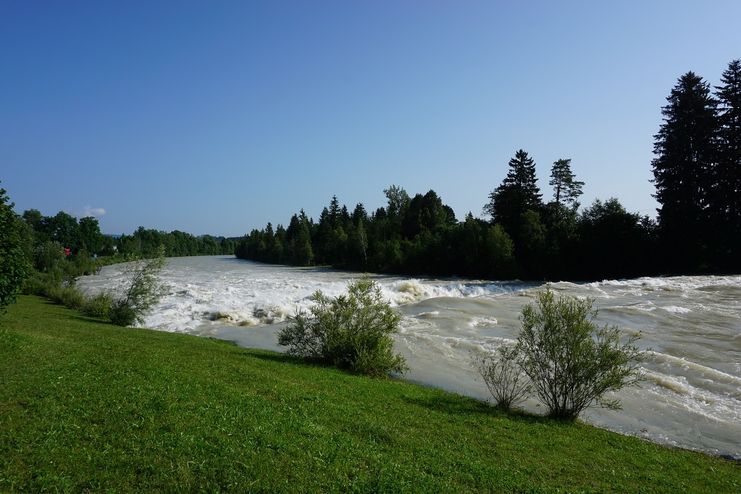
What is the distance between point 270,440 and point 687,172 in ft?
206

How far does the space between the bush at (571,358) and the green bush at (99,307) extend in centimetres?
2536

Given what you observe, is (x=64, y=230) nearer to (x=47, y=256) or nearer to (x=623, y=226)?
(x=47, y=256)

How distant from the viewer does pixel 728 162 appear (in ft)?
170

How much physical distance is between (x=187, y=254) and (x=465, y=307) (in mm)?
163415

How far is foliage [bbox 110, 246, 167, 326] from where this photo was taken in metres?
26.1

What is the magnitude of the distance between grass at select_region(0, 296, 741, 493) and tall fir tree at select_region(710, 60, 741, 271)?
52477mm

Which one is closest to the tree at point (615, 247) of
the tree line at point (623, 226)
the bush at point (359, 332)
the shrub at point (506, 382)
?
the tree line at point (623, 226)

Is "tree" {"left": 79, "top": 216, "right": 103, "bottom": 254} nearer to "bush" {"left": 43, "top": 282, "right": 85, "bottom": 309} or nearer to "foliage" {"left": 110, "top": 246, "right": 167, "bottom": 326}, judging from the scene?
"bush" {"left": 43, "top": 282, "right": 85, "bottom": 309}

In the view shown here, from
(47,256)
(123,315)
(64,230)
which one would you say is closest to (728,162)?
(123,315)

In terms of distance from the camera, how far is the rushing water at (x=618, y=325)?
13680mm

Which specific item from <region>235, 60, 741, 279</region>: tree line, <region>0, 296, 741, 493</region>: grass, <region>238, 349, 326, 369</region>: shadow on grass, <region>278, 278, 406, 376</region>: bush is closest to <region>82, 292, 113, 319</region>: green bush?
<region>238, 349, 326, 369</region>: shadow on grass

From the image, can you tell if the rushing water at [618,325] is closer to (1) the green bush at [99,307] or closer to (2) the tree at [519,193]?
(1) the green bush at [99,307]

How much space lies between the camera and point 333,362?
16.4 metres

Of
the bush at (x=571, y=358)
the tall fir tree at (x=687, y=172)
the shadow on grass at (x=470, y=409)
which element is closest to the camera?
the bush at (x=571, y=358)
